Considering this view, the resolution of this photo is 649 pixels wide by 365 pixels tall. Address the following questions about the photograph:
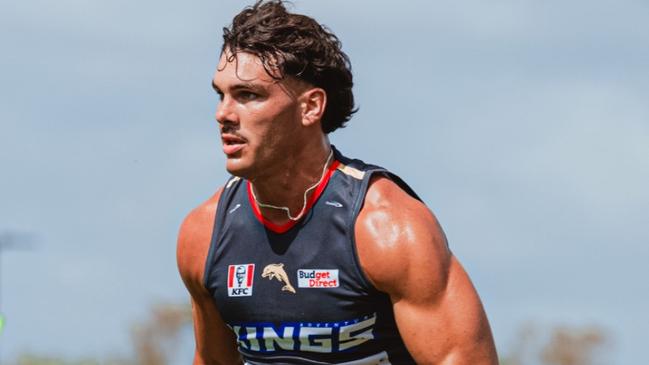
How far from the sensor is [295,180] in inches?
474

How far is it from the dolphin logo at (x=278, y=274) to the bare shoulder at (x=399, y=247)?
56 centimetres

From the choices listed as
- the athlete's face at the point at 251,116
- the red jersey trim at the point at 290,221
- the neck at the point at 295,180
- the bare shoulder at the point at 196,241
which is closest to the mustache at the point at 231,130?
the athlete's face at the point at 251,116

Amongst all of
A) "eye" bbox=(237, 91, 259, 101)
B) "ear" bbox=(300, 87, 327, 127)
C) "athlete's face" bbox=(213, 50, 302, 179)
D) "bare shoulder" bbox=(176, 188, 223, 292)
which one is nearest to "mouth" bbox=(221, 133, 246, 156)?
"athlete's face" bbox=(213, 50, 302, 179)

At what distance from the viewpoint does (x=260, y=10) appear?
12.2m

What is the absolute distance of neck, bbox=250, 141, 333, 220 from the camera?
472 inches

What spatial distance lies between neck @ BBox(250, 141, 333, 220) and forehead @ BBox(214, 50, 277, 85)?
551mm

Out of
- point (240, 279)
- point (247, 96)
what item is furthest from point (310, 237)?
point (247, 96)

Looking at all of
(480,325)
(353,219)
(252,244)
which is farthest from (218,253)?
(480,325)

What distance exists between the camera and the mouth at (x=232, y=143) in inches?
460

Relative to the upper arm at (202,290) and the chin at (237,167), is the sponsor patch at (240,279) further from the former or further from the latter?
the chin at (237,167)

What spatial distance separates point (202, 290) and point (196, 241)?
1.22 ft

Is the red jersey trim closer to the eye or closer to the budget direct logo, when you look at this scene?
the budget direct logo

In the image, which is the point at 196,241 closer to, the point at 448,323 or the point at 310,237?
the point at 310,237

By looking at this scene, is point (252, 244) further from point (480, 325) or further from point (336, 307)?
point (480, 325)
